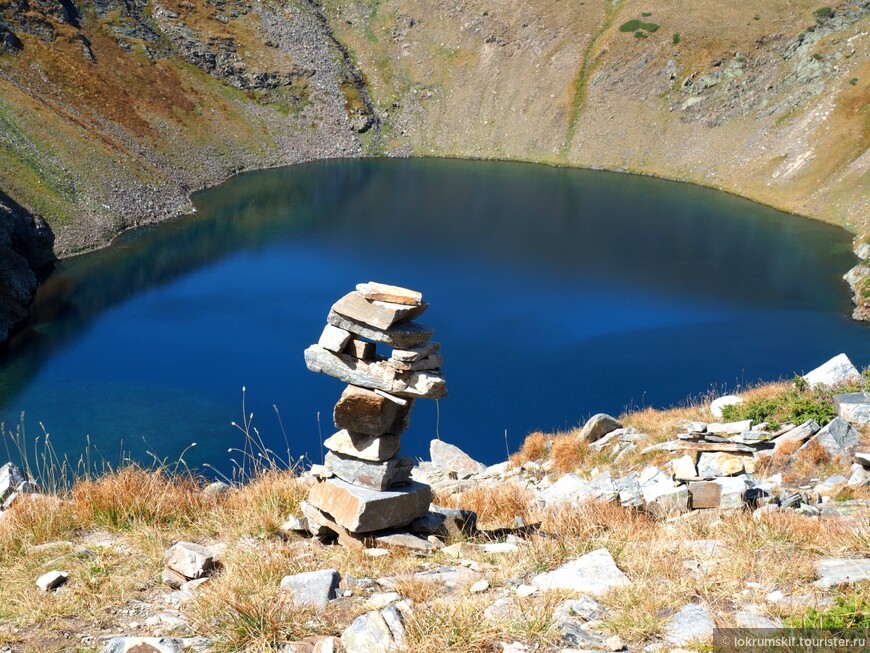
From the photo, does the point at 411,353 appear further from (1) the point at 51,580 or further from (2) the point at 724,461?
(2) the point at 724,461

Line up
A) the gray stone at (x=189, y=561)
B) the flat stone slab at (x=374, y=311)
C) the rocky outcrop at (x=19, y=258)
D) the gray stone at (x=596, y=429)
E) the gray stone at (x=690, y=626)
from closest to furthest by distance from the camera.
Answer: the gray stone at (x=690, y=626) < the gray stone at (x=189, y=561) < the flat stone slab at (x=374, y=311) < the gray stone at (x=596, y=429) < the rocky outcrop at (x=19, y=258)

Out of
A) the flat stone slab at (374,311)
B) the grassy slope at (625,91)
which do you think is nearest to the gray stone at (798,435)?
the flat stone slab at (374,311)

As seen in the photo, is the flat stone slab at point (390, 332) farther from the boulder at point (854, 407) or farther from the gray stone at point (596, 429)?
the gray stone at point (596, 429)

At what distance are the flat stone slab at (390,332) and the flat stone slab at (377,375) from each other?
0.39 metres

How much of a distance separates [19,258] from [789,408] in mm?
50101

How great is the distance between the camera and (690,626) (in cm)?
733

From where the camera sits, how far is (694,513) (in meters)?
12.0

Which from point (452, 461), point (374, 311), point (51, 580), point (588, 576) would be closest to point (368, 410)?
point (374, 311)

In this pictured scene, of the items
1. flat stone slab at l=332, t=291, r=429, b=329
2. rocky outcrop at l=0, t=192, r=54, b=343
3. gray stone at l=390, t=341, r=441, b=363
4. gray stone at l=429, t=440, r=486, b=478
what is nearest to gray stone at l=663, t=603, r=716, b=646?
gray stone at l=390, t=341, r=441, b=363

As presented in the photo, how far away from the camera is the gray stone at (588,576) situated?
8527mm

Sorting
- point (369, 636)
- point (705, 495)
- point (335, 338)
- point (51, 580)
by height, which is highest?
point (335, 338)

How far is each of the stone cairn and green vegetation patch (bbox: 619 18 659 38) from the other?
110 m

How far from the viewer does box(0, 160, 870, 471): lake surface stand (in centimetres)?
3750

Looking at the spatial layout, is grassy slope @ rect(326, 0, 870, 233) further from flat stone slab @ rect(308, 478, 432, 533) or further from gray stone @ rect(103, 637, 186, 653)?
gray stone @ rect(103, 637, 186, 653)
